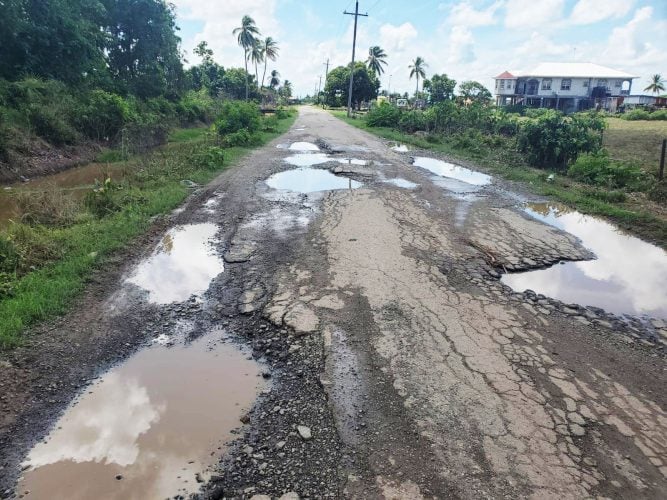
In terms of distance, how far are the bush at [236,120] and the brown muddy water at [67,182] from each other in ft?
21.2

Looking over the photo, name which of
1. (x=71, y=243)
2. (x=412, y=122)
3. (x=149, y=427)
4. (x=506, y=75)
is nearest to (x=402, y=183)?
(x=71, y=243)

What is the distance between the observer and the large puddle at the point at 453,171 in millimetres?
12871

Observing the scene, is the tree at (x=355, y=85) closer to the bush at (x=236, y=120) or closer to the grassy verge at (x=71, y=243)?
the bush at (x=236, y=120)

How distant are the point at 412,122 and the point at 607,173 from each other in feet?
53.6

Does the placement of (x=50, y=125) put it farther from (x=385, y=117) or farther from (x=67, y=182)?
(x=385, y=117)

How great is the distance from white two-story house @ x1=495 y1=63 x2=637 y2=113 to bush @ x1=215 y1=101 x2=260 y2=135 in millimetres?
42742

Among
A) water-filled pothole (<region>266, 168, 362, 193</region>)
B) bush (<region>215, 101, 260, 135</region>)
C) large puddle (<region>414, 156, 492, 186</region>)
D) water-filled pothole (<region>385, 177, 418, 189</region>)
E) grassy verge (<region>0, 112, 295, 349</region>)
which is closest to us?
grassy verge (<region>0, 112, 295, 349</region>)

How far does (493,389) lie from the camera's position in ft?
12.3

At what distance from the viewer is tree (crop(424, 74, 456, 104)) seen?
57.2 meters

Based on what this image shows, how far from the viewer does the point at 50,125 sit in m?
15.9

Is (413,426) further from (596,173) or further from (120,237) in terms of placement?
(596,173)

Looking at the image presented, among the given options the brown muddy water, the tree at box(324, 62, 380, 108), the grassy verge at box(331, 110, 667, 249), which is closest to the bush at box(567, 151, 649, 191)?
the grassy verge at box(331, 110, 667, 249)

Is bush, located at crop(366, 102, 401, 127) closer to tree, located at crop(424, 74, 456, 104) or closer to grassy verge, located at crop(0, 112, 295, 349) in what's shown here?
grassy verge, located at crop(0, 112, 295, 349)

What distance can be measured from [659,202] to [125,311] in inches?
441
